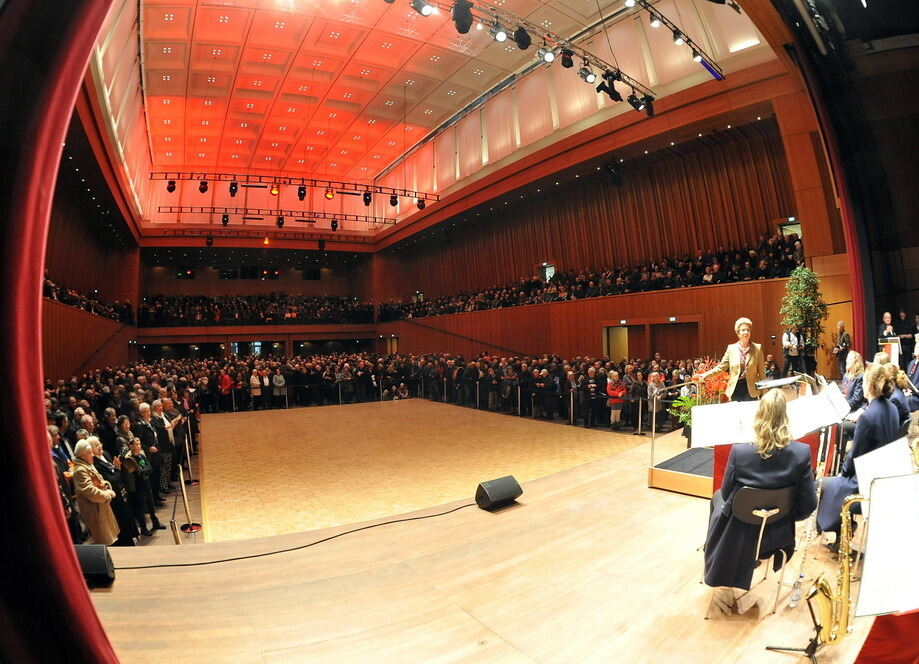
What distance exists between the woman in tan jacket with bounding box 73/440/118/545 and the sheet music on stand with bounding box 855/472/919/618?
5.35m

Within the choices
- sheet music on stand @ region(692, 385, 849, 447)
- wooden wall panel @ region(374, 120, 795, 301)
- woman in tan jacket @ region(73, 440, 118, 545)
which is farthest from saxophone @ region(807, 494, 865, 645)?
wooden wall panel @ region(374, 120, 795, 301)

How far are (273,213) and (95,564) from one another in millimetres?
26230

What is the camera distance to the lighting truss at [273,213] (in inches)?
1019

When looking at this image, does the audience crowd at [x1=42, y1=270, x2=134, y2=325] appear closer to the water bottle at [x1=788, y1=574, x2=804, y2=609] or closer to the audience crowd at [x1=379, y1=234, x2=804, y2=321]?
the water bottle at [x1=788, y1=574, x2=804, y2=609]

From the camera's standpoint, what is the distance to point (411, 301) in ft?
Result: 95.2

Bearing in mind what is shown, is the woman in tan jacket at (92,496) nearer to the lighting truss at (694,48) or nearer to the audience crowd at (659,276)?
the lighting truss at (694,48)

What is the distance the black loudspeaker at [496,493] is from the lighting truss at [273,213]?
22.5 metres

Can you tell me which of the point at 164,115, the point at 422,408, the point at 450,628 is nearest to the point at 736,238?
the point at 422,408

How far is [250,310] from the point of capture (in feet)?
90.5

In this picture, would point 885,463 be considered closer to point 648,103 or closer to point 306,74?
point 648,103

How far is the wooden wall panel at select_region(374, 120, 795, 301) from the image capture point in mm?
14312

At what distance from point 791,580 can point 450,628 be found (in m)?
2.32

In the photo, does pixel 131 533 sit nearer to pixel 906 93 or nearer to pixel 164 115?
pixel 906 93

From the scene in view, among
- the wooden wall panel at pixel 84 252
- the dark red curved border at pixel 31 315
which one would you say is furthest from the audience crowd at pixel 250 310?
the dark red curved border at pixel 31 315
